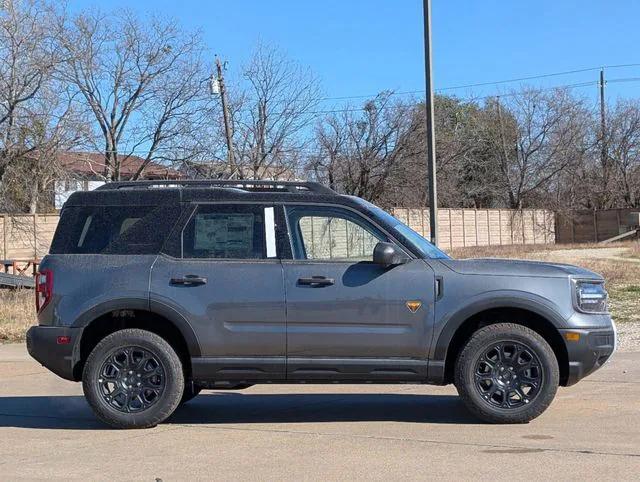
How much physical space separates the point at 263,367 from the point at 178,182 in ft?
6.28

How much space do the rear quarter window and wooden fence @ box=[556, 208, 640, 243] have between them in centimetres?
5118

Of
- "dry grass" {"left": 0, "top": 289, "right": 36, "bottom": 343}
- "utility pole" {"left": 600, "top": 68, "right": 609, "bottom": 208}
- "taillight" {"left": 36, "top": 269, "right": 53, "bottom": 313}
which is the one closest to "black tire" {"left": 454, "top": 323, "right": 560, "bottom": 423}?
"taillight" {"left": 36, "top": 269, "right": 53, "bottom": 313}

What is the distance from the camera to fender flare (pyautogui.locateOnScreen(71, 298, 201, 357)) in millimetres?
7379

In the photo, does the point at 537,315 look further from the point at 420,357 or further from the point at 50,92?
the point at 50,92

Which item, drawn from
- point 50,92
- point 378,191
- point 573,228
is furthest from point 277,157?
point 573,228

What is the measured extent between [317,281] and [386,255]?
62cm

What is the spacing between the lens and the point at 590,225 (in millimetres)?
56438

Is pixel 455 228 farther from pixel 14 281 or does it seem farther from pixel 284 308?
pixel 284 308

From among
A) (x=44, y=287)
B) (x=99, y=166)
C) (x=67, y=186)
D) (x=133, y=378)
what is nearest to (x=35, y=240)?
(x=67, y=186)

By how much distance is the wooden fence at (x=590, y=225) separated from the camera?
181 ft

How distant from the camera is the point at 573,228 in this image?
56625mm

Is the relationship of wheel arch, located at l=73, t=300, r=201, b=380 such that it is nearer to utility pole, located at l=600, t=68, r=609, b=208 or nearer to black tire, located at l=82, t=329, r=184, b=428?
black tire, located at l=82, t=329, r=184, b=428

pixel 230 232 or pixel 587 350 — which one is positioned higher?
pixel 230 232

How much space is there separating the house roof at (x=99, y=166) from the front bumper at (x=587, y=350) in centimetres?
2114
